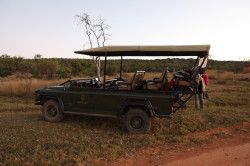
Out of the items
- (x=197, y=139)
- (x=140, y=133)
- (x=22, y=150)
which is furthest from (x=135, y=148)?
(x=22, y=150)

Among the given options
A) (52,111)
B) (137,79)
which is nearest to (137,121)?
(137,79)

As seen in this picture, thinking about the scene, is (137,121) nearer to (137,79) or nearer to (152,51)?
(137,79)

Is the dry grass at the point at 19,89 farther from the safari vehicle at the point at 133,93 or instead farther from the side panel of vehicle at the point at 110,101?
the side panel of vehicle at the point at 110,101

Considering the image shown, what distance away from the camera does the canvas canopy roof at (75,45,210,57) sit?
9586 millimetres

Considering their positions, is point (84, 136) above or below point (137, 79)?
below

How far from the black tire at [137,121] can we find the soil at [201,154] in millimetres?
1018

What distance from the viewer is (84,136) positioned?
31.0 feet

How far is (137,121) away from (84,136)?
4.79 ft

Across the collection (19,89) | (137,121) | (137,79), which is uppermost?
(137,79)

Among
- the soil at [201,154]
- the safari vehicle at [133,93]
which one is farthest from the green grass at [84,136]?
the safari vehicle at [133,93]

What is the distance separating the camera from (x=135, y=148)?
8711 millimetres

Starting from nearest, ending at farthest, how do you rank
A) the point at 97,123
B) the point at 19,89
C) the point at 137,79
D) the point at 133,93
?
the point at 133,93 < the point at 137,79 < the point at 97,123 < the point at 19,89

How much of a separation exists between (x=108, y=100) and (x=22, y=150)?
285cm

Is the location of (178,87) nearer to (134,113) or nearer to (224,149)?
(134,113)
